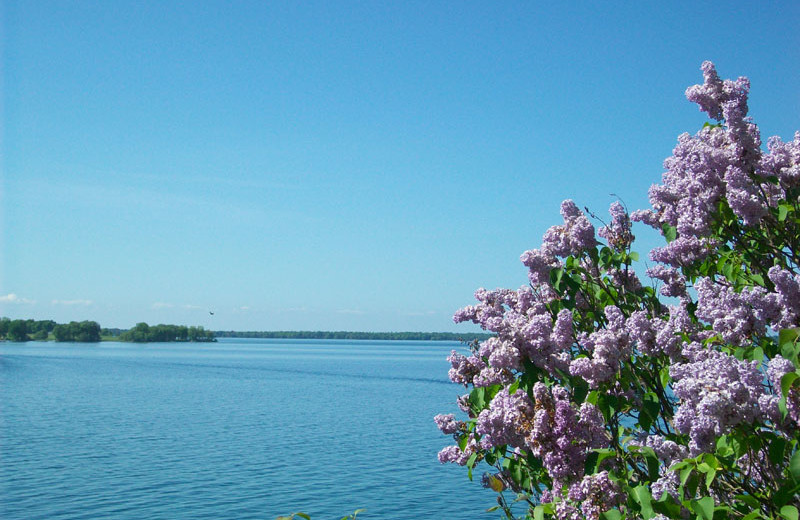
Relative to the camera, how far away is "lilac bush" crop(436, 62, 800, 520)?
3148 mm

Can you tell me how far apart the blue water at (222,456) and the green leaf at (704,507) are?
302 inches

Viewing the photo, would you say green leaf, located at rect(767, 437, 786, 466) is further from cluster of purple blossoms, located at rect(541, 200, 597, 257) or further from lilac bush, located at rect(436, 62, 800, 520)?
cluster of purple blossoms, located at rect(541, 200, 597, 257)

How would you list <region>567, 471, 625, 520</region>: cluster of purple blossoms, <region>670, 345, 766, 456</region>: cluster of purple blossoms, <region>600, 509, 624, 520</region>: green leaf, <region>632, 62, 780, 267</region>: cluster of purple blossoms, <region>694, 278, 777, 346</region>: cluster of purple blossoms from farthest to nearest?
<region>632, 62, 780, 267</region>: cluster of purple blossoms
<region>694, 278, 777, 346</region>: cluster of purple blossoms
<region>567, 471, 625, 520</region>: cluster of purple blossoms
<region>600, 509, 624, 520</region>: green leaf
<region>670, 345, 766, 456</region>: cluster of purple blossoms

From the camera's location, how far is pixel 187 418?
142ft

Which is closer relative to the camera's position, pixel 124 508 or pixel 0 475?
pixel 124 508

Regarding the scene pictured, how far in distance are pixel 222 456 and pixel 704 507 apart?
30927 mm

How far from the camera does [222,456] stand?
31.3 metres

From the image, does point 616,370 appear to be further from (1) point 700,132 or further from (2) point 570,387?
(1) point 700,132

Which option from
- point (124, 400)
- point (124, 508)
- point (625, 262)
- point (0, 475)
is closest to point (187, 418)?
point (124, 400)

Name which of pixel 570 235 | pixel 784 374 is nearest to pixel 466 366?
pixel 570 235

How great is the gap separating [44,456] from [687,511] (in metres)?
33.1

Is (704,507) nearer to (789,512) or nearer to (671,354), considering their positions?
(789,512)

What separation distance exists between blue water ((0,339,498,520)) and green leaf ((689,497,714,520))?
7.67m

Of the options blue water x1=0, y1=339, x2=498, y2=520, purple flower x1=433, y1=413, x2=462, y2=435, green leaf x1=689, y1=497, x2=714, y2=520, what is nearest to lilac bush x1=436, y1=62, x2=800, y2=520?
green leaf x1=689, y1=497, x2=714, y2=520
